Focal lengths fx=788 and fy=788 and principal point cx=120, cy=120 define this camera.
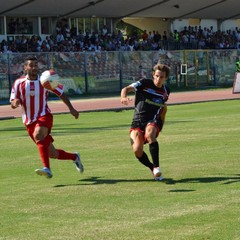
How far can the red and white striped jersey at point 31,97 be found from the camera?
12.0 m

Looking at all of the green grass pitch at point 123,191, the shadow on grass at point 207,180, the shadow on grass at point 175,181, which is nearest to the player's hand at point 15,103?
the green grass pitch at point 123,191

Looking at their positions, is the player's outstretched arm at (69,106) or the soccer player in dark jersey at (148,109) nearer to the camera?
the soccer player in dark jersey at (148,109)

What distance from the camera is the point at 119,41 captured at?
51375 millimetres

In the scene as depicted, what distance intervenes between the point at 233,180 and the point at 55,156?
296 centimetres

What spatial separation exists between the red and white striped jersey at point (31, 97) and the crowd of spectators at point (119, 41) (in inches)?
1206

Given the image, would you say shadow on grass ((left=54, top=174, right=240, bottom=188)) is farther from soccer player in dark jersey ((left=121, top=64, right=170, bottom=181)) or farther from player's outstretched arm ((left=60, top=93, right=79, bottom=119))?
player's outstretched arm ((left=60, top=93, right=79, bottom=119))

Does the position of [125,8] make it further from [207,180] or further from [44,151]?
[207,180]

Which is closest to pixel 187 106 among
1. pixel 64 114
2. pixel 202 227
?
pixel 64 114

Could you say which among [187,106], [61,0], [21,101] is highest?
[61,0]

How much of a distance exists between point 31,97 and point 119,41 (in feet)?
130

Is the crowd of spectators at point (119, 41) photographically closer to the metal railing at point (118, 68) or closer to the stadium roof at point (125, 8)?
the stadium roof at point (125, 8)

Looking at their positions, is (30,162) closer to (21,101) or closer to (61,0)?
(21,101)

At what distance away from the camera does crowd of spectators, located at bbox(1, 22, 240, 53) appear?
147 feet

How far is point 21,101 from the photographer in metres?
12.0
